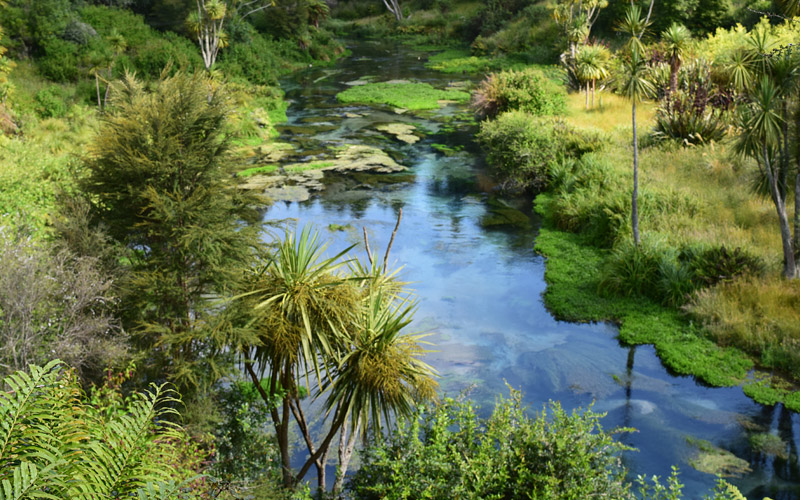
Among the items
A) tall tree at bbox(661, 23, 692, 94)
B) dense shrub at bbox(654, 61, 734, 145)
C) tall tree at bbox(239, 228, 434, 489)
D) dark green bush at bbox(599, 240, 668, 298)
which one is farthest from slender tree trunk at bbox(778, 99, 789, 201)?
tall tree at bbox(239, 228, 434, 489)

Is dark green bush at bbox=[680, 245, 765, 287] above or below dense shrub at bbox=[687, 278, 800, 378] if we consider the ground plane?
above

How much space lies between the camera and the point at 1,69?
23.1 metres

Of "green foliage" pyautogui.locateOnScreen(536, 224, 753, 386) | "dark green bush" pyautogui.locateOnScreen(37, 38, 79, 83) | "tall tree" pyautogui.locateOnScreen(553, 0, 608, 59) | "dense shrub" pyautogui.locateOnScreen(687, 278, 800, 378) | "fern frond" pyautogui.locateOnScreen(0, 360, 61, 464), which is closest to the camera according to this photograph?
"fern frond" pyautogui.locateOnScreen(0, 360, 61, 464)

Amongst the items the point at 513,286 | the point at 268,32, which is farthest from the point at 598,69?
the point at 268,32

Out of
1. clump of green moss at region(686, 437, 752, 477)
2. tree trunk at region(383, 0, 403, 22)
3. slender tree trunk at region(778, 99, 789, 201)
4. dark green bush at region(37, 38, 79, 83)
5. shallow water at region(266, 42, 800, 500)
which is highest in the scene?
tree trunk at region(383, 0, 403, 22)

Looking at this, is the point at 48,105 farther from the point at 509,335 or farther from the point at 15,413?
the point at 15,413

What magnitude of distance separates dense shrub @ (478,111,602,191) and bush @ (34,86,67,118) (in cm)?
1788

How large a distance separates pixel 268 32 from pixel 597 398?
49500 millimetres

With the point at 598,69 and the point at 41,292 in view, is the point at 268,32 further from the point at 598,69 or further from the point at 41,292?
the point at 41,292

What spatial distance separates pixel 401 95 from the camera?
4047cm

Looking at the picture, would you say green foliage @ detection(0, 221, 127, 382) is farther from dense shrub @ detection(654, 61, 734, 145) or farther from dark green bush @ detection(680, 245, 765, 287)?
dense shrub @ detection(654, 61, 734, 145)

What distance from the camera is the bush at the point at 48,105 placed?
27.5m

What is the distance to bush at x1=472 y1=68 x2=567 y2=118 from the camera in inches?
1141

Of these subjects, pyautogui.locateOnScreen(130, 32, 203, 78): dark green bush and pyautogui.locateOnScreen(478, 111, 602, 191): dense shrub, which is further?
pyautogui.locateOnScreen(130, 32, 203, 78): dark green bush
